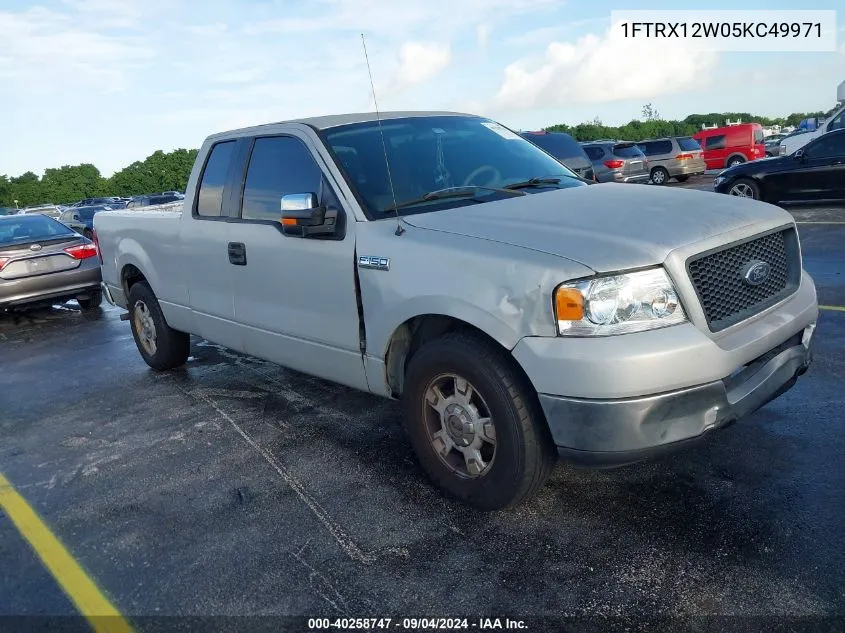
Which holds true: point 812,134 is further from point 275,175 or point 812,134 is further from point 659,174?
point 275,175

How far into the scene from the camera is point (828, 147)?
1331 centimetres

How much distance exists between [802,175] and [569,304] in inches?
498

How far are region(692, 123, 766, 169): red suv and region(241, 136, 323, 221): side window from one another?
2542 cm

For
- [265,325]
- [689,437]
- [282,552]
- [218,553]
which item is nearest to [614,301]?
[689,437]

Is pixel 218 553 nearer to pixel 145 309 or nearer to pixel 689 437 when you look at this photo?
pixel 689 437

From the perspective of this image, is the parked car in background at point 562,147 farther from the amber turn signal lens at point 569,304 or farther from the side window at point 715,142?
the side window at point 715,142

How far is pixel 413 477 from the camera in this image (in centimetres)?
388

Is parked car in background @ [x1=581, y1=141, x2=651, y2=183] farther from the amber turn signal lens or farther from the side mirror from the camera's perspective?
the amber turn signal lens

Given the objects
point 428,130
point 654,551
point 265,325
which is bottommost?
point 654,551

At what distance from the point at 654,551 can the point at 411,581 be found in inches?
39.0

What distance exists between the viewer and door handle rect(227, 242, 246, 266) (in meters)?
4.60

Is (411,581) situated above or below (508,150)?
below

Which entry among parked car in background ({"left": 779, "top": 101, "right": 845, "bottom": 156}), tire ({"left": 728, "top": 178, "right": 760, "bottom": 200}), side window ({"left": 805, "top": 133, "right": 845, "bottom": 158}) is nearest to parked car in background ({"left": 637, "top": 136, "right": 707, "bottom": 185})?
parked car in background ({"left": 779, "top": 101, "right": 845, "bottom": 156})

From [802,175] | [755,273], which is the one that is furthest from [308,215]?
[802,175]
